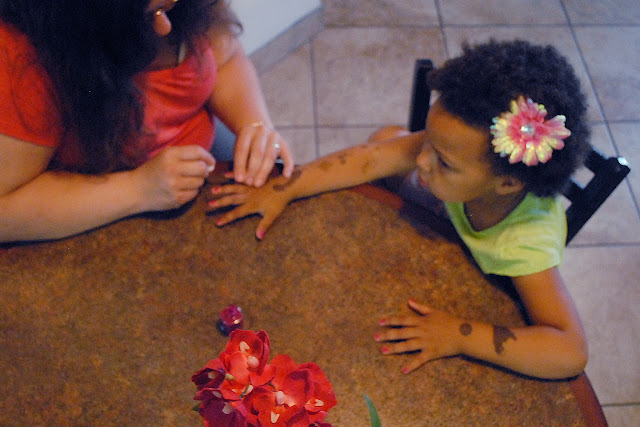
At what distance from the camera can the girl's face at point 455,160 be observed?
2.67ft

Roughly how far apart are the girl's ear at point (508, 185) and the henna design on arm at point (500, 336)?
0.23m

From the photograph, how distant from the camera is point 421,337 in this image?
748 mm

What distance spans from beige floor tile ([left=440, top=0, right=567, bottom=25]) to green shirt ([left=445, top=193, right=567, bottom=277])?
1510 millimetres

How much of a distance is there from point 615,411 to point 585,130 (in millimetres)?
1013

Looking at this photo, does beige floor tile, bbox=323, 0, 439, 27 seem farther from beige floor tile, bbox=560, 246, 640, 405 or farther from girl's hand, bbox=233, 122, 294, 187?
girl's hand, bbox=233, 122, 294, 187

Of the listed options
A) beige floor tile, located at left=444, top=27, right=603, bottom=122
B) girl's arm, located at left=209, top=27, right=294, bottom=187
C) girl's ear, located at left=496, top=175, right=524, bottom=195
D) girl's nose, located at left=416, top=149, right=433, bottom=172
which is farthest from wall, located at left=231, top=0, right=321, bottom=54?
girl's ear, located at left=496, top=175, right=524, bottom=195

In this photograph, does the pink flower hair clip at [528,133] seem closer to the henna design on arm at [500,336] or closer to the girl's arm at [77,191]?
the henna design on arm at [500,336]

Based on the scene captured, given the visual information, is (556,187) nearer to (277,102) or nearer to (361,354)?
(361,354)

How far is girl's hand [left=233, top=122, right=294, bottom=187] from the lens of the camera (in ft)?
3.01

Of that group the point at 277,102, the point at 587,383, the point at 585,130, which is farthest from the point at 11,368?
the point at 277,102

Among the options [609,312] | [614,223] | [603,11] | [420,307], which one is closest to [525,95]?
[420,307]

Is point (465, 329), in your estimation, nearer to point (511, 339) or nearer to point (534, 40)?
point (511, 339)

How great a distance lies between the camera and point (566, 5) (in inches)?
89.4

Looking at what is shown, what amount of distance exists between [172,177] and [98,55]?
0.68 ft
